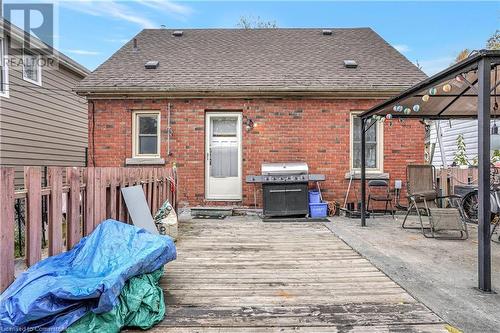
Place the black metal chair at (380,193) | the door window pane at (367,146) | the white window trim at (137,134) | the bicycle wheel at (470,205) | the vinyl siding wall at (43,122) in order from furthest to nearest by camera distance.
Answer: the vinyl siding wall at (43,122), the door window pane at (367,146), the white window trim at (137,134), the black metal chair at (380,193), the bicycle wheel at (470,205)

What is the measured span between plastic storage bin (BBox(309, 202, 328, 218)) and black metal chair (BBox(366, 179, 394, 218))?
4.17 ft

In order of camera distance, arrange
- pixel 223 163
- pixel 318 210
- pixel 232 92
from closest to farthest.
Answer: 1. pixel 318 210
2. pixel 232 92
3. pixel 223 163

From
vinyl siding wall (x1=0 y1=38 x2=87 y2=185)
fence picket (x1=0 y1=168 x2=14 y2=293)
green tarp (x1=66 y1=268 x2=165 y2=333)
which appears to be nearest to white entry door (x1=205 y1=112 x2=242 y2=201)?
vinyl siding wall (x1=0 y1=38 x2=87 y2=185)

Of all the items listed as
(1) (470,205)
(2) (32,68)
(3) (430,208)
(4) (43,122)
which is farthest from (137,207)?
(2) (32,68)

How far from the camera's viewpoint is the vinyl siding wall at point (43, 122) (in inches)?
337

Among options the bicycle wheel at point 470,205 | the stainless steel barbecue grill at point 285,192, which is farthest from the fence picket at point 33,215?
the bicycle wheel at point 470,205

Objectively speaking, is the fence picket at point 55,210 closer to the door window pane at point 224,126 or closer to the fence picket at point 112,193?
the fence picket at point 112,193

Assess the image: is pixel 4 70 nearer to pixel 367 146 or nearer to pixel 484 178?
pixel 367 146

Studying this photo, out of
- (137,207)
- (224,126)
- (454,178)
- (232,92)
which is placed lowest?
(137,207)

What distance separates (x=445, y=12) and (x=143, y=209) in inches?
638

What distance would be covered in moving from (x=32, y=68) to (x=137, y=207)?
8.01 m

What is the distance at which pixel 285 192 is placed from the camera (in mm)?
7074

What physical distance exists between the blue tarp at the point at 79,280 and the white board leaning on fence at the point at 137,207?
1363 mm

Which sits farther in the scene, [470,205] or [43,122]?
[43,122]
